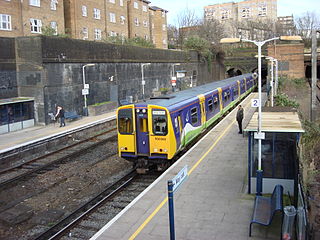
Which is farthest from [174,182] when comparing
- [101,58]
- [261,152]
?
[101,58]

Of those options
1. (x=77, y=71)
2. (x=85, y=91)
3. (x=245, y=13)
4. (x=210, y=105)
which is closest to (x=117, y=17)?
(x=77, y=71)

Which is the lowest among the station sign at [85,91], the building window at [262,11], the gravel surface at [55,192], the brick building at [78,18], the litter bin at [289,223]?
the gravel surface at [55,192]

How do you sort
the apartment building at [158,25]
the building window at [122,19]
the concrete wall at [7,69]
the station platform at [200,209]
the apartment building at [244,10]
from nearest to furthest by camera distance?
the station platform at [200,209] → the concrete wall at [7,69] → the building window at [122,19] → the apartment building at [158,25] → the apartment building at [244,10]

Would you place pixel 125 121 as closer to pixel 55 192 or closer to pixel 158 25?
pixel 55 192

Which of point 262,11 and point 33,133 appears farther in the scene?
point 262,11

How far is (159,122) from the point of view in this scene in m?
12.7

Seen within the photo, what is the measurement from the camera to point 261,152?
987 centimetres

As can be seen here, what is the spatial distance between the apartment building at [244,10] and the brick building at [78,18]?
65257 millimetres

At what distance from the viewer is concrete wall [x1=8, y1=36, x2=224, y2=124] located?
2441 centimetres

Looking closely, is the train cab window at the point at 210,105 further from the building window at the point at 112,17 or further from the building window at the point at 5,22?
the building window at the point at 112,17

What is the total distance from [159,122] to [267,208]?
551cm

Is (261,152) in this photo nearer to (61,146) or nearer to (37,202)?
(37,202)

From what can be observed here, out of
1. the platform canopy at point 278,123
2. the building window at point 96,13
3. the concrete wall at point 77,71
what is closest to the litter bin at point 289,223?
the platform canopy at point 278,123

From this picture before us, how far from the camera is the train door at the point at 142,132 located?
1279 cm
